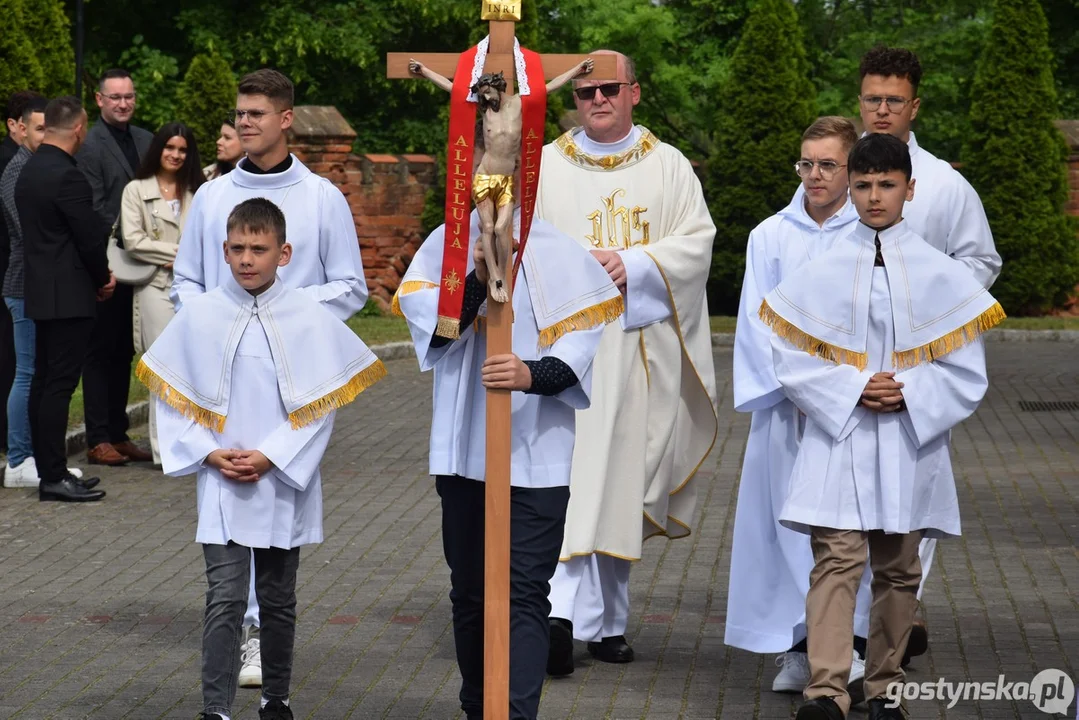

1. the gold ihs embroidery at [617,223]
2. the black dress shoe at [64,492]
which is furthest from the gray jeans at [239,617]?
the black dress shoe at [64,492]

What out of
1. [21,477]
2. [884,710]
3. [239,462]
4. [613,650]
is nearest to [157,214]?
[21,477]

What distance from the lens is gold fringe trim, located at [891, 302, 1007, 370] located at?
17.4 feet

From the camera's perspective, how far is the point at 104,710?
5.71m

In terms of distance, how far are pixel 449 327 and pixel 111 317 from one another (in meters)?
7.13

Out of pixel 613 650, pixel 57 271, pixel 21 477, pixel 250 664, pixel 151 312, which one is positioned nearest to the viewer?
pixel 250 664

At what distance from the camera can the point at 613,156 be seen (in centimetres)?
672

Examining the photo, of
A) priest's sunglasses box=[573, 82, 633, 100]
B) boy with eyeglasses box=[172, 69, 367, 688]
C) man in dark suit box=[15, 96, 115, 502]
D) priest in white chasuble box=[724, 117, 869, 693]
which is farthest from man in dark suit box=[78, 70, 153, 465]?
priest in white chasuble box=[724, 117, 869, 693]

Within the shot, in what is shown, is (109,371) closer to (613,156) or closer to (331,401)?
(613,156)

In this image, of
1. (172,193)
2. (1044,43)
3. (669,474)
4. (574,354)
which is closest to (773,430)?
(669,474)

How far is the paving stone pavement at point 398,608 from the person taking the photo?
5867mm

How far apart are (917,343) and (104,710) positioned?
2903 mm

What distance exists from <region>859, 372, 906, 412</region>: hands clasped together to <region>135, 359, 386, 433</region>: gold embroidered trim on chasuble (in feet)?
4.93

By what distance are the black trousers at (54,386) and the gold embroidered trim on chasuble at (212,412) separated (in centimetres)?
459

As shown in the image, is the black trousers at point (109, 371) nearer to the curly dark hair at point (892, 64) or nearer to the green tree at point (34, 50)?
the green tree at point (34, 50)
